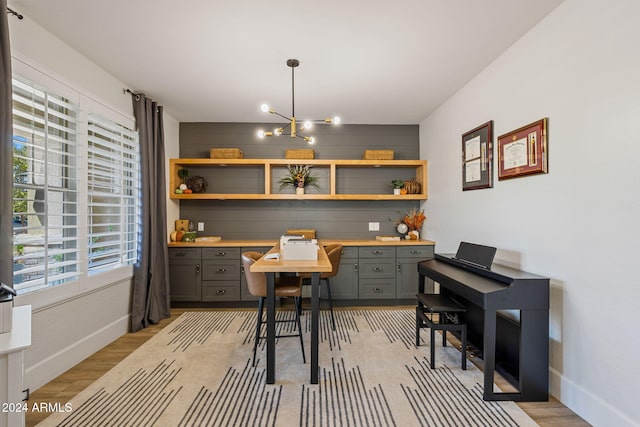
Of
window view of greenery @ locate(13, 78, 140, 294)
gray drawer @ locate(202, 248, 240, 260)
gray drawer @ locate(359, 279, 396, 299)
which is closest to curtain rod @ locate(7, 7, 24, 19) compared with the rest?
window view of greenery @ locate(13, 78, 140, 294)

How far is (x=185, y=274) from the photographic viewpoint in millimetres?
4031

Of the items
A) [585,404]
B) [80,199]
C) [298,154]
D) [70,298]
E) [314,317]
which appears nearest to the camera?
[585,404]

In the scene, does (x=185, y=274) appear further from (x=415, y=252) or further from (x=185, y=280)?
(x=415, y=252)

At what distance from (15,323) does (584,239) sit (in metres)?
3.15

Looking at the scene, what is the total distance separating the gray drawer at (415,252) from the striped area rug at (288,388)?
1.26m

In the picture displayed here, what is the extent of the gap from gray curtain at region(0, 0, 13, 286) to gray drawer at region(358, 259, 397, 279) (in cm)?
343

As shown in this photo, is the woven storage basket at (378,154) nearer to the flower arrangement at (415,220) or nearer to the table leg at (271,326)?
the flower arrangement at (415,220)

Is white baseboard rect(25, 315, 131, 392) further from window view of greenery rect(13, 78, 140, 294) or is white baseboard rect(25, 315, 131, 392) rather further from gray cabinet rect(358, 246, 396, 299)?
gray cabinet rect(358, 246, 396, 299)

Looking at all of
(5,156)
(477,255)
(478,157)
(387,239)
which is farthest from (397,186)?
(5,156)

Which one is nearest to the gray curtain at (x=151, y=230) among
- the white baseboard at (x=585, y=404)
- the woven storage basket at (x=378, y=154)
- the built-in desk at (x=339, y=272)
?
the built-in desk at (x=339, y=272)

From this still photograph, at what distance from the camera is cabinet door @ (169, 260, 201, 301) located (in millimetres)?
4027

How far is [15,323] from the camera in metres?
1.41

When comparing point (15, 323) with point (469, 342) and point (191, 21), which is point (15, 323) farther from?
point (469, 342)

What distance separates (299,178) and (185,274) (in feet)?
6.78
